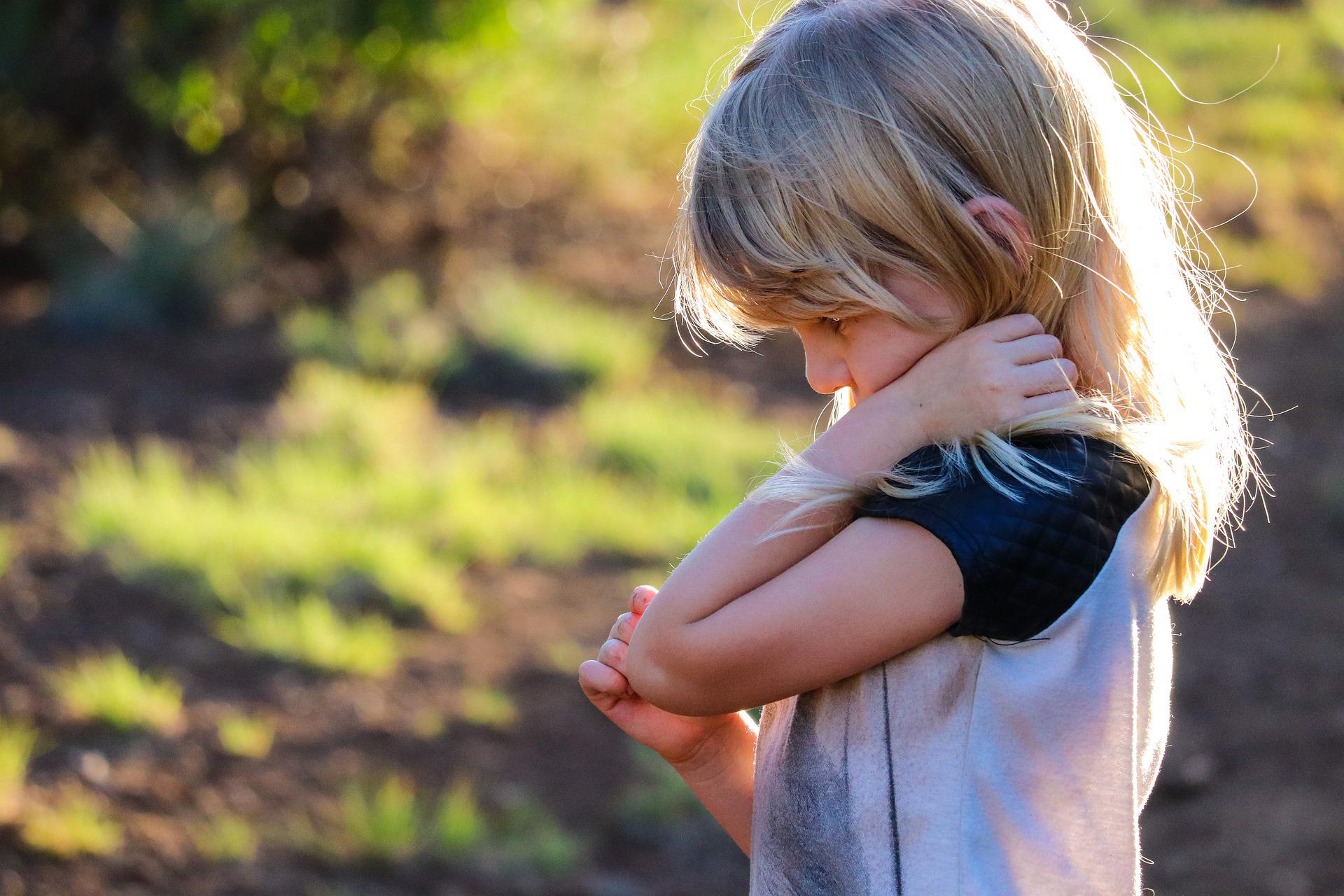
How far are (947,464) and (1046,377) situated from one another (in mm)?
120

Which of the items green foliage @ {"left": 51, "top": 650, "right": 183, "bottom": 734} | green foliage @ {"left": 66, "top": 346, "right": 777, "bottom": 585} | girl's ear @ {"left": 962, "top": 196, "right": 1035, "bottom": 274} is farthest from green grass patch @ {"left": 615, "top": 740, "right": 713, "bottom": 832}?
girl's ear @ {"left": 962, "top": 196, "right": 1035, "bottom": 274}

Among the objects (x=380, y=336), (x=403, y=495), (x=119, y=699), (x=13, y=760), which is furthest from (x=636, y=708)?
(x=380, y=336)

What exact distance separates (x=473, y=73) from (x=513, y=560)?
3895 mm

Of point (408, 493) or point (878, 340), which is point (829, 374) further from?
point (408, 493)

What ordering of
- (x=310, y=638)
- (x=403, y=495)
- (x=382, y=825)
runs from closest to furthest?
(x=382, y=825)
(x=310, y=638)
(x=403, y=495)

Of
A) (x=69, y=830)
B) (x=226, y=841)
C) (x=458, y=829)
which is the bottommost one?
(x=458, y=829)

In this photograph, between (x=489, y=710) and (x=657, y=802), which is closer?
(x=657, y=802)

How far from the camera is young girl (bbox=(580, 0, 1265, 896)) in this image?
3.61 ft

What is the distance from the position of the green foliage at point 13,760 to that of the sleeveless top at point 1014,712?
2.39 metres

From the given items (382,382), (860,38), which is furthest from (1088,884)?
(382,382)

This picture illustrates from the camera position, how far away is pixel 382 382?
5.89 metres

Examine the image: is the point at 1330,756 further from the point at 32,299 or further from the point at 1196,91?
the point at 1196,91

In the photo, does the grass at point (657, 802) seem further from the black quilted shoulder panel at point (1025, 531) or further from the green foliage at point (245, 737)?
the black quilted shoulder panel at point (1025, 531)

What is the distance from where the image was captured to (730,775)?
1.43m
